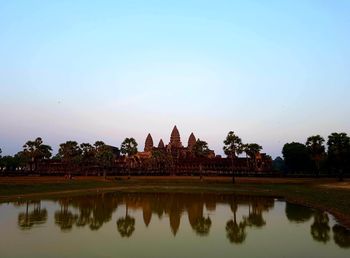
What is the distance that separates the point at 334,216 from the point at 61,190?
46.8 metres

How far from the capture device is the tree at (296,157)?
5231 inches

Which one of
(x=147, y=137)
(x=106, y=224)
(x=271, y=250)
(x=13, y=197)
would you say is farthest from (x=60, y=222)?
(x=147, y=137)

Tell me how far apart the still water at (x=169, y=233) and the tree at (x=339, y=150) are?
5427 cm

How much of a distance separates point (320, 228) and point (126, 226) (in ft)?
47.1

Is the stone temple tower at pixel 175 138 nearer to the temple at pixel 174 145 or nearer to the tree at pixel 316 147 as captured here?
the temple at pixel 174 145

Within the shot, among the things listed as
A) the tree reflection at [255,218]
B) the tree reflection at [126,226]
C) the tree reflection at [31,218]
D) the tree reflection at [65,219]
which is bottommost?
the tree reflection at [255,218]

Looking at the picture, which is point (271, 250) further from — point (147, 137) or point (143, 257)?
point (147, 137)

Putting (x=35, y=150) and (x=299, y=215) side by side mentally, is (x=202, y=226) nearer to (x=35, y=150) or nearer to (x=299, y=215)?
(x=299, y=215)

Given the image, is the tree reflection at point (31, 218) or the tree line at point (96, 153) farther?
the tree line at point (96, 153)

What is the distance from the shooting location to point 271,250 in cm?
2094

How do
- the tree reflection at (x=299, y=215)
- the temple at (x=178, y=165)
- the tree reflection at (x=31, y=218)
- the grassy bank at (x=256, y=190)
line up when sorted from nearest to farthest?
the tree reflection at (x=31, y=218), the tree reflection at (x=299, y=215), the grassy bank at (x=256, y=190), the temple at (x=178, y=165)

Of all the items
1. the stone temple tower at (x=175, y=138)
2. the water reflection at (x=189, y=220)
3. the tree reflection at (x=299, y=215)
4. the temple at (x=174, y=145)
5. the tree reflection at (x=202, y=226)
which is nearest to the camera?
the water reflection at (x=189, y=220)

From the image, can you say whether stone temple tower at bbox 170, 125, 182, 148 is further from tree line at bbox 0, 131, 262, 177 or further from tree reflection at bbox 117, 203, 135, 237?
tree reflection at bbox 117, 203, 135, 237

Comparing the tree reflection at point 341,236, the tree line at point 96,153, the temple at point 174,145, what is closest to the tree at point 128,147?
the tree line at point 96,153
